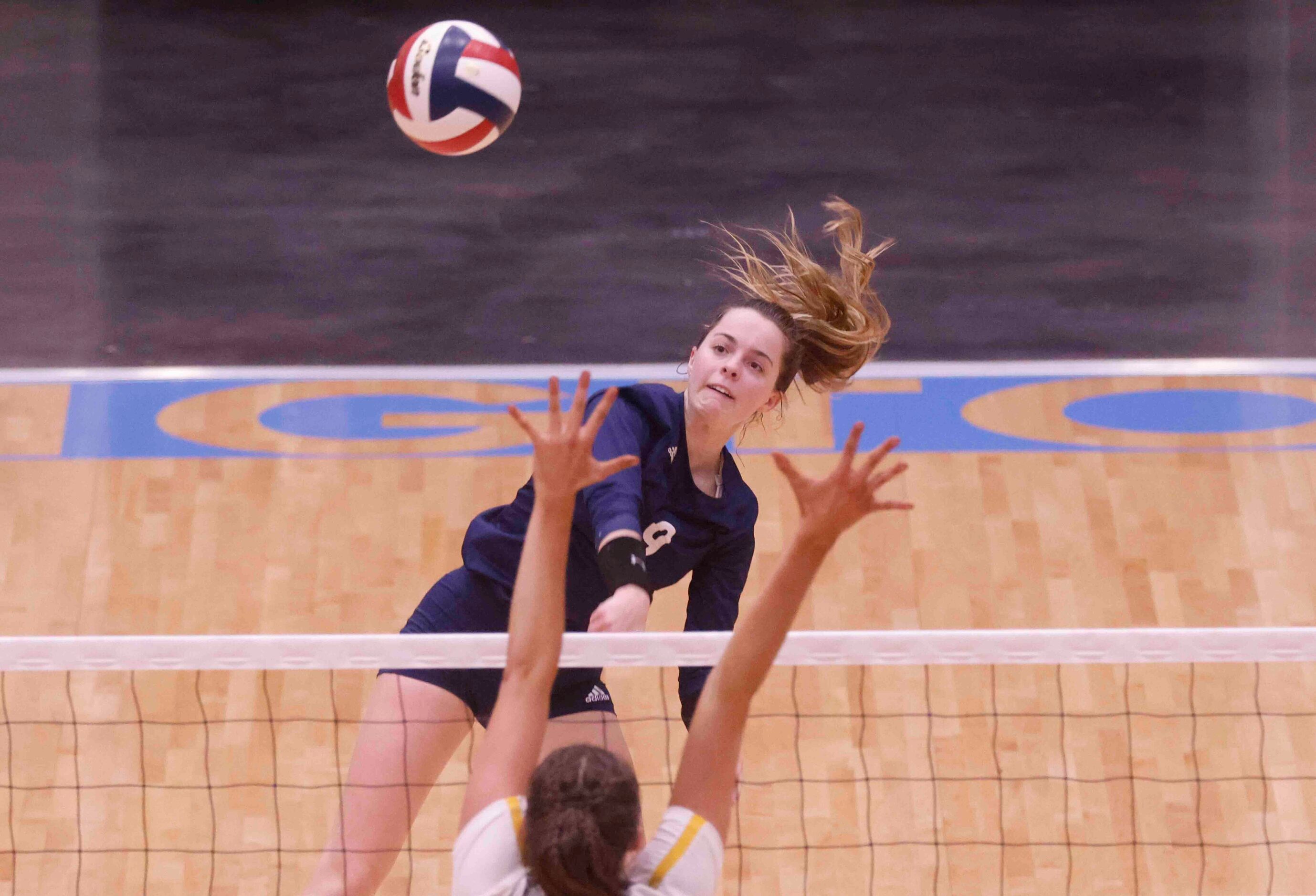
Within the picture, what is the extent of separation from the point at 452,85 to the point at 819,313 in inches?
103

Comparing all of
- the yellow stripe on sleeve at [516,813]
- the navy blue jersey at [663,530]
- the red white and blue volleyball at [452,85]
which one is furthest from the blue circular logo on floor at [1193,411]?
the yellow stripe on sleeve at [516,813]

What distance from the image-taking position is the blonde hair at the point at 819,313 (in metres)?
4.71

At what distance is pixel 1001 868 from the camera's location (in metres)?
6.20

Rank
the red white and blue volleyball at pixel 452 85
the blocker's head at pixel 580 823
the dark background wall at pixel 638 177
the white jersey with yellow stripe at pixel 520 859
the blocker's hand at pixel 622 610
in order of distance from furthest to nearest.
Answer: the dark background wall at pixel 638 177
the red white and blue volleyball at pixel 452 85
the blocker's hand at pixel 622 610
the white jersey with yellow stripe at pixel 520 859
the blocker's head at pixel 580 823

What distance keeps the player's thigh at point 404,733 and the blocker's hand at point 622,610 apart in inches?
30.9

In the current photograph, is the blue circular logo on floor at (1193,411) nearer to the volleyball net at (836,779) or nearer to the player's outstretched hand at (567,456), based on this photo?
the volleyball net at (836,779)

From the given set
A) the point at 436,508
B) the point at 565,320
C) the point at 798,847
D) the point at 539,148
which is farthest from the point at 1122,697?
the point at 539,148

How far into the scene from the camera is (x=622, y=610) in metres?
4.06

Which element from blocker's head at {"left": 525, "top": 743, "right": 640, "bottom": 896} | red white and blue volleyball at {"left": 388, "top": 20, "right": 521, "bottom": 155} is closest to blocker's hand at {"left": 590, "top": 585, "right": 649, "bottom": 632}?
blocker's head at {"left": 525, "top": 743, "right": 640, "bottom": 896}

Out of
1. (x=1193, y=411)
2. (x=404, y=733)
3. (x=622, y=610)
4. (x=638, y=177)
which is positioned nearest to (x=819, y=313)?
(x=622, y=610)

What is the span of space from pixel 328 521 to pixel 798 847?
113 inches

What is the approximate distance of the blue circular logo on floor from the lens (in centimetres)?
834

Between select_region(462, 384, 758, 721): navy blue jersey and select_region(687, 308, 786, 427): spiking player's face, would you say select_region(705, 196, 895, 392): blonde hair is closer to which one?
select_region(687, 308, 786, 427): spiking player's face

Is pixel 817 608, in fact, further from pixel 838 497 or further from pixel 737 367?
pixel 838 497
